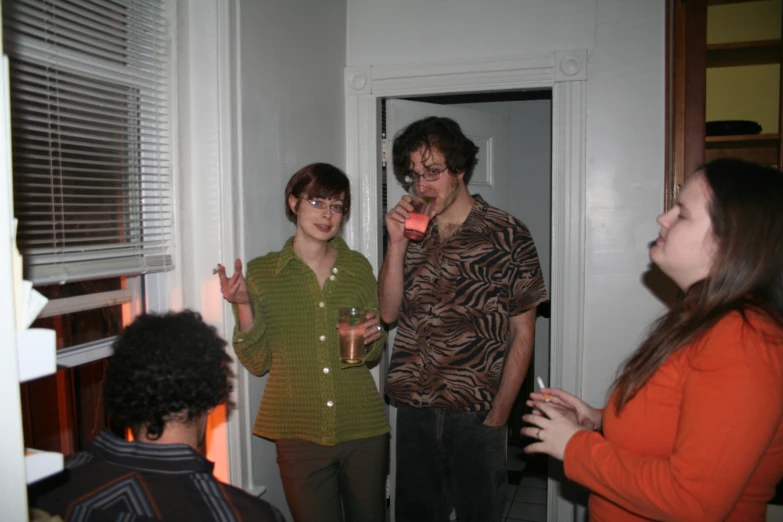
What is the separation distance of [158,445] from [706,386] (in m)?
0.95

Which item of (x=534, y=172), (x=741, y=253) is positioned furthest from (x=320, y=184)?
(x=534, y=172)

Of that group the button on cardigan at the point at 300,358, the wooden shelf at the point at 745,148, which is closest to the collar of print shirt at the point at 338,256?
the button on cardigan at the point at 300,358

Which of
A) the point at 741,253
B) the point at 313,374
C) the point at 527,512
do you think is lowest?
the point at 527,512

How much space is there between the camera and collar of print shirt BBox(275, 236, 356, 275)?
188 centimetres

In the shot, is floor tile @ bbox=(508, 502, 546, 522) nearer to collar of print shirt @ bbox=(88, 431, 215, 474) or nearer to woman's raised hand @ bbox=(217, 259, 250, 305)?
woman's raised hand @ bbox=(217, 259, 250, 305)

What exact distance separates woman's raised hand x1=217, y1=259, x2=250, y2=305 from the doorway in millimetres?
1123

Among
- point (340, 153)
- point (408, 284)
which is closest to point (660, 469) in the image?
point (408, 284)

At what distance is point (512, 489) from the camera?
365 centimetres

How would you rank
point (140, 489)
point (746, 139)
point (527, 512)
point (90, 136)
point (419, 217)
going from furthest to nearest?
point (527, 512)
point (746, 139)
point (419, 217)
point (90, 136)
point (140, 489)

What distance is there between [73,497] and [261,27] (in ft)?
5.33

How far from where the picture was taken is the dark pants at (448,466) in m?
1.97

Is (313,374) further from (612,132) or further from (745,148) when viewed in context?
(745,148)

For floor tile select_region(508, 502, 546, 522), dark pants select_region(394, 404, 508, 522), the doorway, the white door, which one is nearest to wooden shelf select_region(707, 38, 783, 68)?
the doorway

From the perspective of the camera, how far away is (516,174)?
14.1ft
